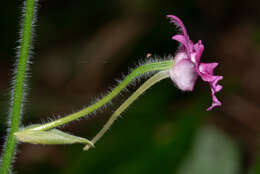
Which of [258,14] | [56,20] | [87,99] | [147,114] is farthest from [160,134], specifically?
[258,14]

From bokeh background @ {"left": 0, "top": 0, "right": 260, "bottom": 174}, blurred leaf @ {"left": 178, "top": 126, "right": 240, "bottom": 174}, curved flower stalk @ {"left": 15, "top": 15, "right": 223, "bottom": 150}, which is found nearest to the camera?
curved flower stalk @ {"left": 15, "top": 15, "right": 223, "bottom": 150}

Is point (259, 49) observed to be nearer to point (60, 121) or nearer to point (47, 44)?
point (47, 44)

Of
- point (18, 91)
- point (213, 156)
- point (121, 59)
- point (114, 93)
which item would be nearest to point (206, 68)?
point (114, 93)

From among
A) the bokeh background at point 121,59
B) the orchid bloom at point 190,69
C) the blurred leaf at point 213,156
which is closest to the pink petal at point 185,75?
the orchid bloom at point 190,69

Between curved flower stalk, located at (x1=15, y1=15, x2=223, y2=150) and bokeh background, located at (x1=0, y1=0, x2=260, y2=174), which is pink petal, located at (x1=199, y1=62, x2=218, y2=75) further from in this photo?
bokeh background, located at (x1=0, y1=0, x2=260, y2=174)

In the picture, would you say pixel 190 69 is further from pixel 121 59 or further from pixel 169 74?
pixel 121 59

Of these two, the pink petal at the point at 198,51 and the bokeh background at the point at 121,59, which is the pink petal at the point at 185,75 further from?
the bokeh background at the point at 121,59

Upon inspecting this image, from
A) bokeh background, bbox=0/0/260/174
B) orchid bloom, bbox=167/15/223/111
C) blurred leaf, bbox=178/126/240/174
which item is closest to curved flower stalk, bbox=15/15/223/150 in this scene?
orchid bloom, bbox=167/15/223/111
